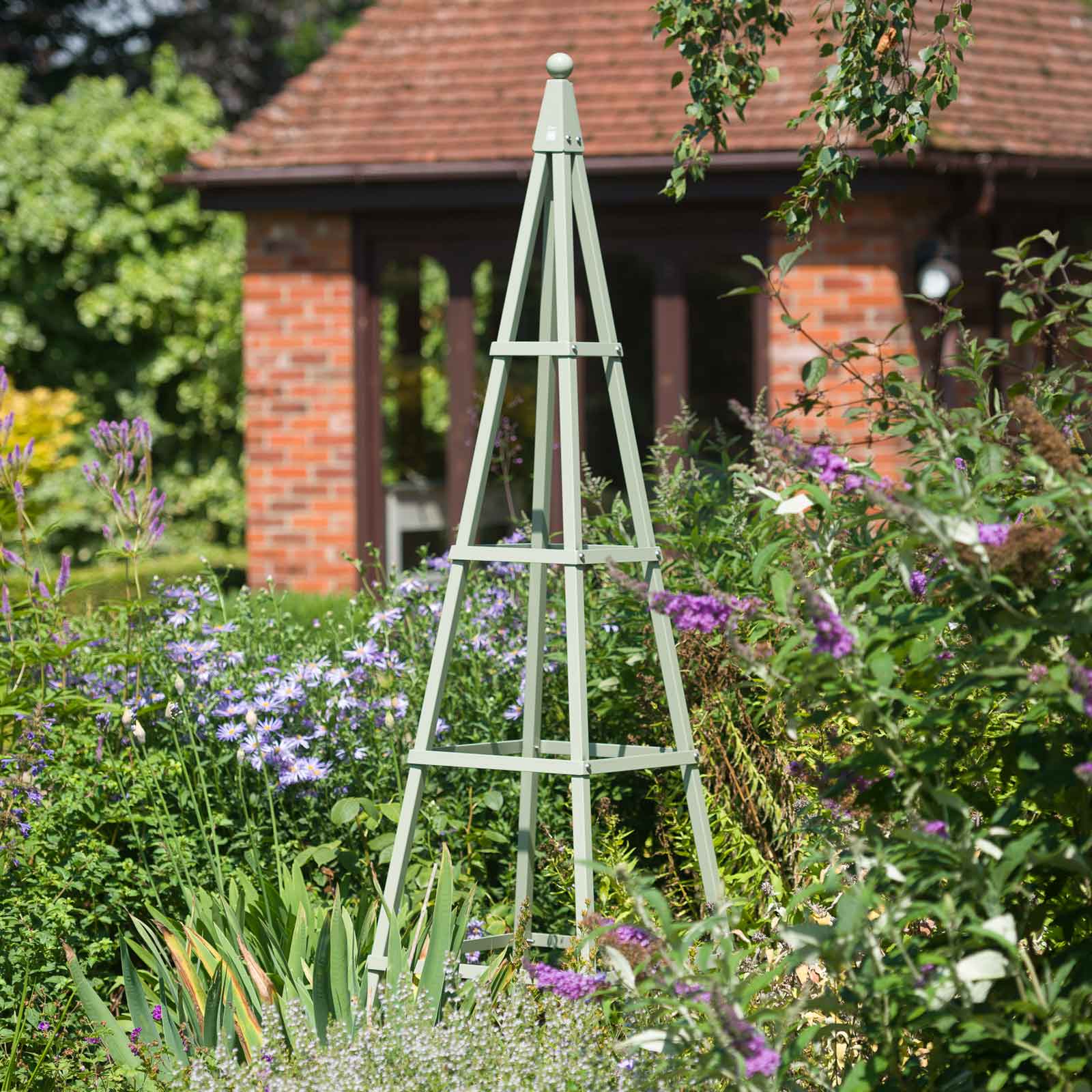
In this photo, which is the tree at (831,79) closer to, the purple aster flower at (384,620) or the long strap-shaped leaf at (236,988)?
the purple aster flower at (384,620)

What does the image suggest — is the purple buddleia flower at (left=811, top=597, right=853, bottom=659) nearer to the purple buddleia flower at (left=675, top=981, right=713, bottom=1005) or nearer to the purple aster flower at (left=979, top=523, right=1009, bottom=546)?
the purple aster flower at (left=979, top=523, right=1009, bottom=546)

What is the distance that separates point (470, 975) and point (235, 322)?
10.9m

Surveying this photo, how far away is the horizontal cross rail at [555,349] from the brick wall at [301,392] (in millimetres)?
5714

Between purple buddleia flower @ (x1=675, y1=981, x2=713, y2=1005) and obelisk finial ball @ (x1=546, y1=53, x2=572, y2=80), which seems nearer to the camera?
purple buddleia flower @ (x1=675, y1=981, x2=713, y2=1005)

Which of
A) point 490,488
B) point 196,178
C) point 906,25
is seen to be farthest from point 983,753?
point 490,488

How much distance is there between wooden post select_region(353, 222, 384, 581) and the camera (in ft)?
30.1

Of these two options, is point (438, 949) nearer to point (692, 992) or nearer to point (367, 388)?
point (692, 992)

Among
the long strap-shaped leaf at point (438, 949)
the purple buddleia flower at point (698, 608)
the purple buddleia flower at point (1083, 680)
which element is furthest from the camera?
the long strap-shaped leaf at point (438, 949)

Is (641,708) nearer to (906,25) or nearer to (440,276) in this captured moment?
(906,25)

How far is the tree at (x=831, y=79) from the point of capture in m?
3.54

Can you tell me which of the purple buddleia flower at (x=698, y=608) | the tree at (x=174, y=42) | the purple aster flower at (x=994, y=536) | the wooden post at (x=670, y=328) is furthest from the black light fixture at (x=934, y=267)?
the tree at (x=174, y=42)

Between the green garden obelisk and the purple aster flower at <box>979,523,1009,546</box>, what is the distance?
103 cm

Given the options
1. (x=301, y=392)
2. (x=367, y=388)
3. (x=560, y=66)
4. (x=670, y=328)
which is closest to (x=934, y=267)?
(x=670, y=328)

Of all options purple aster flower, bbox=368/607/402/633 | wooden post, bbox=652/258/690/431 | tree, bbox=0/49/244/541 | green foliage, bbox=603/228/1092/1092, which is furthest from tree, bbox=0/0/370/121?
green foliage, bbox=603/228/1092/1092
